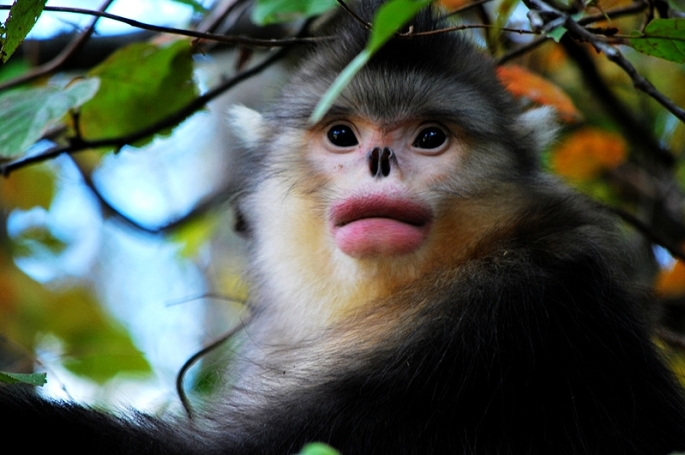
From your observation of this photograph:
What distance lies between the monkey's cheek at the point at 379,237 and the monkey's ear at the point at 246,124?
1.29 m

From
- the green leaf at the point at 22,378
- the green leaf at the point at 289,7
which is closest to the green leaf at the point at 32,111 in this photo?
the green leaf at the point at 289,7

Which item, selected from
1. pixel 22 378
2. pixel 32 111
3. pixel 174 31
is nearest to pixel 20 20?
pixel 174 31

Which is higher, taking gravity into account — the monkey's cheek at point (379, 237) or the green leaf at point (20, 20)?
the green leaf at point (20, 20)

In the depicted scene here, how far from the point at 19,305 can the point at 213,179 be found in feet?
8.08

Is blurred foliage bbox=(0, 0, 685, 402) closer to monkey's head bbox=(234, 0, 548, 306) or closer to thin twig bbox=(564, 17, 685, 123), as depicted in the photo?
thin twig bbox=(564, 17, 685, 123)

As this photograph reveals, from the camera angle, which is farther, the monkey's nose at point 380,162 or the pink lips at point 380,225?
the monkey's nose at point 380,162

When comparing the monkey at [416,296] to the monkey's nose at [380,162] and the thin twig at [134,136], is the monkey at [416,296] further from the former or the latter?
Result: the thin twig at [134,136]

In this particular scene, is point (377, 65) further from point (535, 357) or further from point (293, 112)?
point (535, 357)

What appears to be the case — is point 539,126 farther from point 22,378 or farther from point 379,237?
point 22,378

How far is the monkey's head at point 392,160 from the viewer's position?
159 inches

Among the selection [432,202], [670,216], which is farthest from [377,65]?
[670,216]

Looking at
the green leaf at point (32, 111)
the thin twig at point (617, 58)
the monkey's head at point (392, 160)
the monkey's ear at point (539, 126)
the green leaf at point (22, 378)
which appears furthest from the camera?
the monkey's ear at point (539, 126)

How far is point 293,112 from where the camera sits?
15.6ft

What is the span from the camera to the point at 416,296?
3986mm
